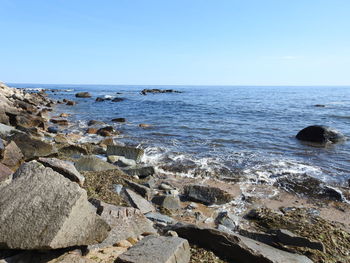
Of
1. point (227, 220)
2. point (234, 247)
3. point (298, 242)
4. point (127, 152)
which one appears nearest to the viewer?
point (234, 247)

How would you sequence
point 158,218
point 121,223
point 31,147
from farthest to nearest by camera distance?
1. point 31,147
2. point 158,218
3. point 121,223

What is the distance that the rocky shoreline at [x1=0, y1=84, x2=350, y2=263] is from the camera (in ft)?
9.89

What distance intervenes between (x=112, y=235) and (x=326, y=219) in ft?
15.7

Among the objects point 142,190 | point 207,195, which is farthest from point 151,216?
point 207,195

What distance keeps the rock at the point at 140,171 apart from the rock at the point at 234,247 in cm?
386

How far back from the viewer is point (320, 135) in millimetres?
14445

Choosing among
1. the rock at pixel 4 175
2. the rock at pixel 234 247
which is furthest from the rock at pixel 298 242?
the rock at pixel 4 175

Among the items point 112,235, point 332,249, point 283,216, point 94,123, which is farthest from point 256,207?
point 94,123

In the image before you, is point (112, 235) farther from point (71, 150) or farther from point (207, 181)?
point (71, 150)

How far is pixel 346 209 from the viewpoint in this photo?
655 cm

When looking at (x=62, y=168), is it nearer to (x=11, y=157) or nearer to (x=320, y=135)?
(x=11, y=157)

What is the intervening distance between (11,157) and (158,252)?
5049mm

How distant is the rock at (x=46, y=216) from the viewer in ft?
9.44

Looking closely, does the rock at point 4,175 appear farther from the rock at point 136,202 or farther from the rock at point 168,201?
the rock at point 168,201
